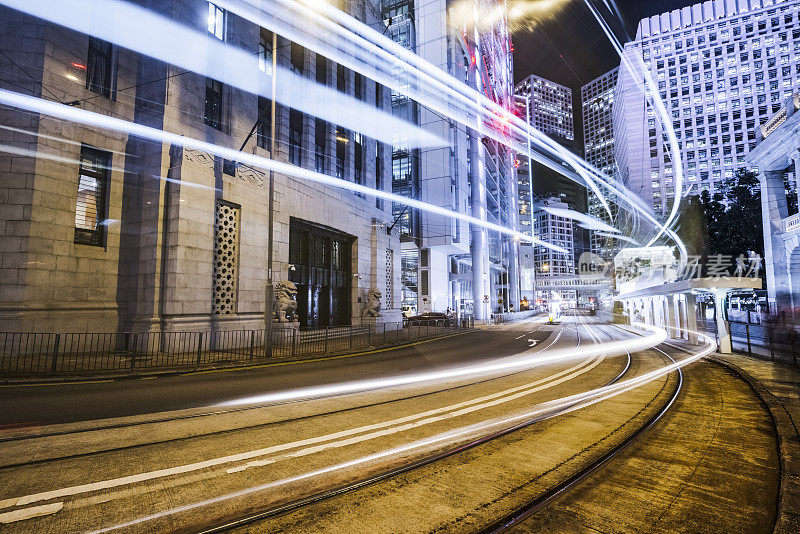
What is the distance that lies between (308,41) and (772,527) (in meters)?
30.2

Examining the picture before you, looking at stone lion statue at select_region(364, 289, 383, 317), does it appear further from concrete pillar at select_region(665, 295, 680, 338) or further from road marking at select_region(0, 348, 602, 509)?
road marking at select_region(0, 348, 602, 509)

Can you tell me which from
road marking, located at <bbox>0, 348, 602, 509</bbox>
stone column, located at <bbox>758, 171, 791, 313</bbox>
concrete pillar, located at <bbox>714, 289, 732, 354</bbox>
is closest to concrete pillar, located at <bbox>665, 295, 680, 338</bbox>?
concrete pillar, located at <bbox>714, 289, 732, 354</bbox>

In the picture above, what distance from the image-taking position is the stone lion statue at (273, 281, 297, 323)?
67.8 ft

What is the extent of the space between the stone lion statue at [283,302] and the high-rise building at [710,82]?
107 meters

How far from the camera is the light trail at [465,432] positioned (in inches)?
151

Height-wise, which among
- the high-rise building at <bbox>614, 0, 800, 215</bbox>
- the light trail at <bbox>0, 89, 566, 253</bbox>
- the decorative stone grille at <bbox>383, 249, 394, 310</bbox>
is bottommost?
the decorative stone grille at <bbox>383, 249, 394, 310</bbox>

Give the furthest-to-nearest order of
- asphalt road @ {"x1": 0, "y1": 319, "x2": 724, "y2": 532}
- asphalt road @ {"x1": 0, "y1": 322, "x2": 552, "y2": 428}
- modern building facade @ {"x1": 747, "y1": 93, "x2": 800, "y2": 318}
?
1. modern building facade @ {"x1": 747, "y1": 93, "x2": 800, "y2": 318}
2. asphalt road @ {"x1": 0, "y1": 322, "x2": 552, "y2": 428}
3. asphalt road @ {"x1": 0, "y1": 319, "x2": 724, "y2": 532}

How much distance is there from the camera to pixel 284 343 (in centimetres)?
1967

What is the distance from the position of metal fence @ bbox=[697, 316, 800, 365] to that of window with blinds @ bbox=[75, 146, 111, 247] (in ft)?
89.3

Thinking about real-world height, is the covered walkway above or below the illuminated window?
below

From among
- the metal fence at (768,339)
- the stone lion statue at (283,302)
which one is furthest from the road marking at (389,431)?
the stone lion statue at (283,302)

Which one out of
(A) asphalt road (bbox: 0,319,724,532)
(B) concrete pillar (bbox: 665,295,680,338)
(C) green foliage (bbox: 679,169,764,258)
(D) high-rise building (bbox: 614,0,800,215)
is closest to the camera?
(A) asphalt road (bbox: 0,319,724,532)

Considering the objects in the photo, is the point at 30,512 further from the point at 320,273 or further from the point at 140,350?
the point at 320,273

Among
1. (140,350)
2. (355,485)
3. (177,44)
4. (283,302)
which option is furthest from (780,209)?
(140,350)
